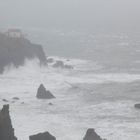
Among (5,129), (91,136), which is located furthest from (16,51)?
(5,129)

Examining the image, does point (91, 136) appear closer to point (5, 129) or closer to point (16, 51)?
point (5, 129)

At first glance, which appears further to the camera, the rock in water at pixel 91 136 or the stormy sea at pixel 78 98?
the stormy sea at pixel 78 98

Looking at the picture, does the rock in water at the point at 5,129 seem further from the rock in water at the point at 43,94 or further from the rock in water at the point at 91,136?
the rock in water at the point at 43,94

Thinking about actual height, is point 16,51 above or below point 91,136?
above

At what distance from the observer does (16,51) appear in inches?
3497

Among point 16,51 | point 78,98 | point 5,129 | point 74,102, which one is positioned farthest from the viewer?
point 16,51

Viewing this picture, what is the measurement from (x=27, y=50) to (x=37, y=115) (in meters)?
42.0

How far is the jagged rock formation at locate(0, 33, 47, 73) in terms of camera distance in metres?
84.9

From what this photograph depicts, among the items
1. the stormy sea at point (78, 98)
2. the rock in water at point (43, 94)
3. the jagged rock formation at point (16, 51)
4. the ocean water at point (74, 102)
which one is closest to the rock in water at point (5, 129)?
the stormy sea at point (78, 98)

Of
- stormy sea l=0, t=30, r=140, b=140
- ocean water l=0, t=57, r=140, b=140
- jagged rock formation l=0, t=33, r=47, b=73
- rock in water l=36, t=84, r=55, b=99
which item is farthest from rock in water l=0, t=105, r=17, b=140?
jagged rock formation l=0, t=33, r=47, b=73

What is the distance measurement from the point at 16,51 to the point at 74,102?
3132cm

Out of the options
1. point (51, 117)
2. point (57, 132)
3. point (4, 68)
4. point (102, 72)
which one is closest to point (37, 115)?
point (51, 117)

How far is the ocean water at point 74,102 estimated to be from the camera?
Answer: 46938 mm

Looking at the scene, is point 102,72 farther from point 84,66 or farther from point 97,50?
point 97,50
